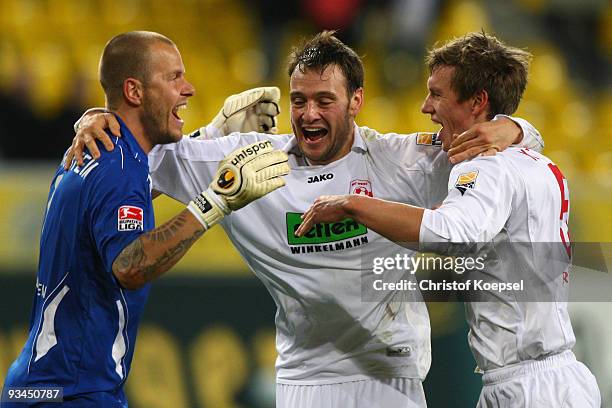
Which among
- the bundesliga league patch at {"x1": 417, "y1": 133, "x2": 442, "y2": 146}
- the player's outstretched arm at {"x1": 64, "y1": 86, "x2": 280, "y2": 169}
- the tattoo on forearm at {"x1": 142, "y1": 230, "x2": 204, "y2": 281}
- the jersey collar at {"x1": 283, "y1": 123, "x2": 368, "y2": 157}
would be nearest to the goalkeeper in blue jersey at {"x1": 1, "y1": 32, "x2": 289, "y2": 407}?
the tattoo on forearm at {"x1": 142, "y1": 230, "x2": 204, "y2": 281}

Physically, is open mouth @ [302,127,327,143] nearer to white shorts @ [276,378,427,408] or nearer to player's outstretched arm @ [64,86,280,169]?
player's outstretched arm @ [64,86,280,169]

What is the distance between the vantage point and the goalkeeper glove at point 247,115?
5.25 meters

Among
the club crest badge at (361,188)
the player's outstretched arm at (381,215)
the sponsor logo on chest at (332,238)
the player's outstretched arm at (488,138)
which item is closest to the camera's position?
the player's outstretched arm at (381,215)

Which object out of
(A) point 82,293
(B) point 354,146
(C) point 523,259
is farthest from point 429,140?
(A) point 82,293

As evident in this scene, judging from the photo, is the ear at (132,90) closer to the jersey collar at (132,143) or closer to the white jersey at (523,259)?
the jersey collar at (132,143)

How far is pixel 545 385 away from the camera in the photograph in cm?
398

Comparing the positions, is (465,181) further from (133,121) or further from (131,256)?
(133,121)

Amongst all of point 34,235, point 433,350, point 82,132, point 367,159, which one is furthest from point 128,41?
point 433,350

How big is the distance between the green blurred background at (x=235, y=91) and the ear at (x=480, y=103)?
229 cm

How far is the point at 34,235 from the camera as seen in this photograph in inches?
273

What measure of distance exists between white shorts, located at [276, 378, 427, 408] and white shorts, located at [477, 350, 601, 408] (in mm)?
774

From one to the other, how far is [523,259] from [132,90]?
1.83 metres

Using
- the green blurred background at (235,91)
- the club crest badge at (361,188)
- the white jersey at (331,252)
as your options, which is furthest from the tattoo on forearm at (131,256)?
the green blurred background at (235,91)

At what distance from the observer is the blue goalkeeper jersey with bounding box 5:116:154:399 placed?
3.92 m
